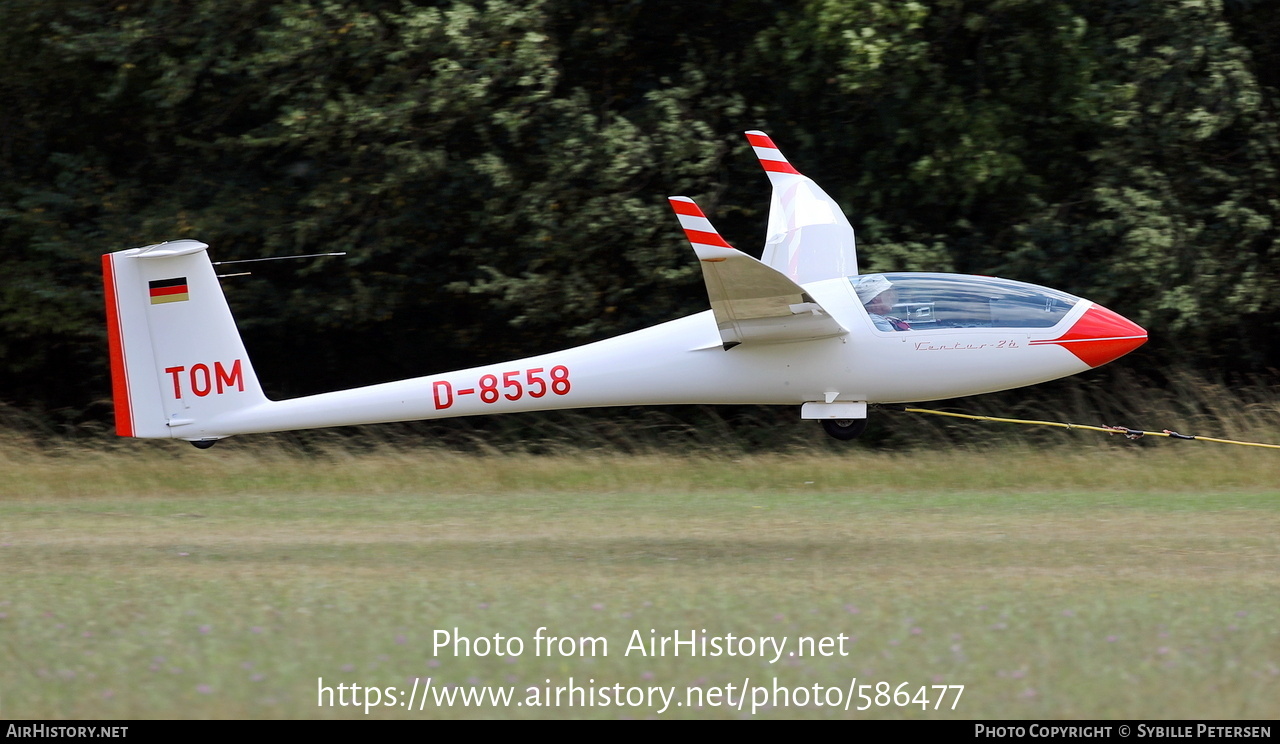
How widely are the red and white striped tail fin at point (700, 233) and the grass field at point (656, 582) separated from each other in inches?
85.9

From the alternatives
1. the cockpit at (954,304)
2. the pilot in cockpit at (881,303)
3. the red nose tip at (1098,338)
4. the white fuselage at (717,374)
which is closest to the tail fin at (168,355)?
the white fuselage at (717,374)

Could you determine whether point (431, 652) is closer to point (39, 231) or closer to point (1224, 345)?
point (39, 231)

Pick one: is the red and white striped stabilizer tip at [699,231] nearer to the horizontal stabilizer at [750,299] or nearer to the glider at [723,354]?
the horizontal stabilizer at [750,299]

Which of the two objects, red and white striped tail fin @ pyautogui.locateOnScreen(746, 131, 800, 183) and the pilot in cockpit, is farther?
red and white striped tail fin @ pyautogui.locateOnScreen(746, 131, 800, 183)

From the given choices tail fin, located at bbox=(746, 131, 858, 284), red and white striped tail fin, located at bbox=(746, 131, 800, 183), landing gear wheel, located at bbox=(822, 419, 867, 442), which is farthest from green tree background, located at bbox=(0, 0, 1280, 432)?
landing gear wheel, located at bbox=(822, 419, 867, 442)

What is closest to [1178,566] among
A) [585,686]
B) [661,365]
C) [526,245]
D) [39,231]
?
[661,365]

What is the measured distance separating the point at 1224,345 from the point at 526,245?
391 inches

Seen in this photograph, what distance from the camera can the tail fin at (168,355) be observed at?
1085 cm

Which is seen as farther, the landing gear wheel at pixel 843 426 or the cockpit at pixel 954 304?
the landing gear wheel at pixel 843 426

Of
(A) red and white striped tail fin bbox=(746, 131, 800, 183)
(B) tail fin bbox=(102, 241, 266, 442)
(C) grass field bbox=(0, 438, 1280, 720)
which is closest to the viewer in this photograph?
(C) grass field bbox=(0, 438, 1280, 720)

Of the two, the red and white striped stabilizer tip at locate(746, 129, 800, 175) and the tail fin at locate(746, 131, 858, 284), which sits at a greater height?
the red and white striped stabilizer tip at locate(746, 129, 800, 175)

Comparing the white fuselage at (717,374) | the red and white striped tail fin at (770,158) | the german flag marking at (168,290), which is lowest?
the white fuselage at (717,374)

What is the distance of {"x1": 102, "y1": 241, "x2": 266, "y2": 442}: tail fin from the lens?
35.6 ft

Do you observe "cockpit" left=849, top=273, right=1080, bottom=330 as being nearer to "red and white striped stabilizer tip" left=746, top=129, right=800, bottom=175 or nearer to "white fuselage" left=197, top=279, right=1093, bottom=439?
"white fuselage" left=197, top=279, right=1093, bottom=439
